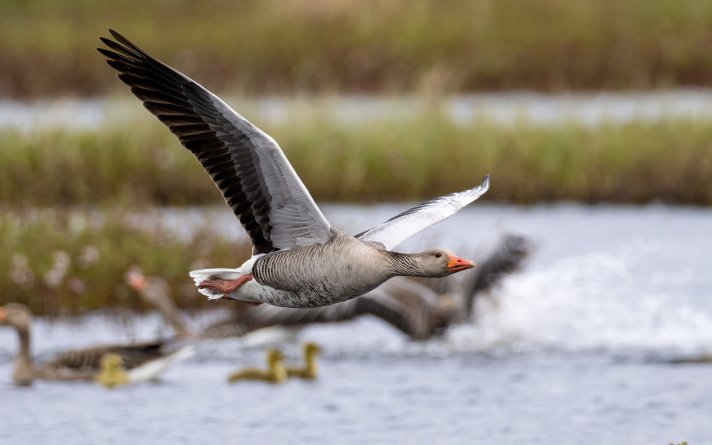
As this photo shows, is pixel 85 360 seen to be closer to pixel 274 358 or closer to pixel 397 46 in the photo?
pixel 274 358

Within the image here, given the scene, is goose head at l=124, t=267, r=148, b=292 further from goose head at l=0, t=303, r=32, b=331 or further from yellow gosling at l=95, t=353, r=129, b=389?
yellow gosling at l=95, t=353, r=129, b=389

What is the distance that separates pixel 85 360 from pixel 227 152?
14.1 feet

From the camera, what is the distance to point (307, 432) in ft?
37.4

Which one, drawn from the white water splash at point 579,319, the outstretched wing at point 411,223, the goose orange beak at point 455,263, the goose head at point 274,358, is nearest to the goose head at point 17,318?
the goose head at point 274,358

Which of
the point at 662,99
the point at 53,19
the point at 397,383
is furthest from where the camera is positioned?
the point at 53,19

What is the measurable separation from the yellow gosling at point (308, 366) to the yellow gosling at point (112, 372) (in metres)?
1.41

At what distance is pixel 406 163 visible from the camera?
22.1 meters

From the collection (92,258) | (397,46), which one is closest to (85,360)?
(92,258)

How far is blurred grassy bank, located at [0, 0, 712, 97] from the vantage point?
115 feet

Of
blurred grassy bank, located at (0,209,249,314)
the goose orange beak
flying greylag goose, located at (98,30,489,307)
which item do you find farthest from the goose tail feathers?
blurred grassy bank, located at (0,209,249,314)

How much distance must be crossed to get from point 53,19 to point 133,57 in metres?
33.2

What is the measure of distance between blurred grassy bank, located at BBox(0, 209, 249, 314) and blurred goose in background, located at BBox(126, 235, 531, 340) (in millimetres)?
1135

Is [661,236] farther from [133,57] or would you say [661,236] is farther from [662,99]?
[133,57]

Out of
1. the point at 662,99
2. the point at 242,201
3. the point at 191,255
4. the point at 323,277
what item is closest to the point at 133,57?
the point at 242,201
